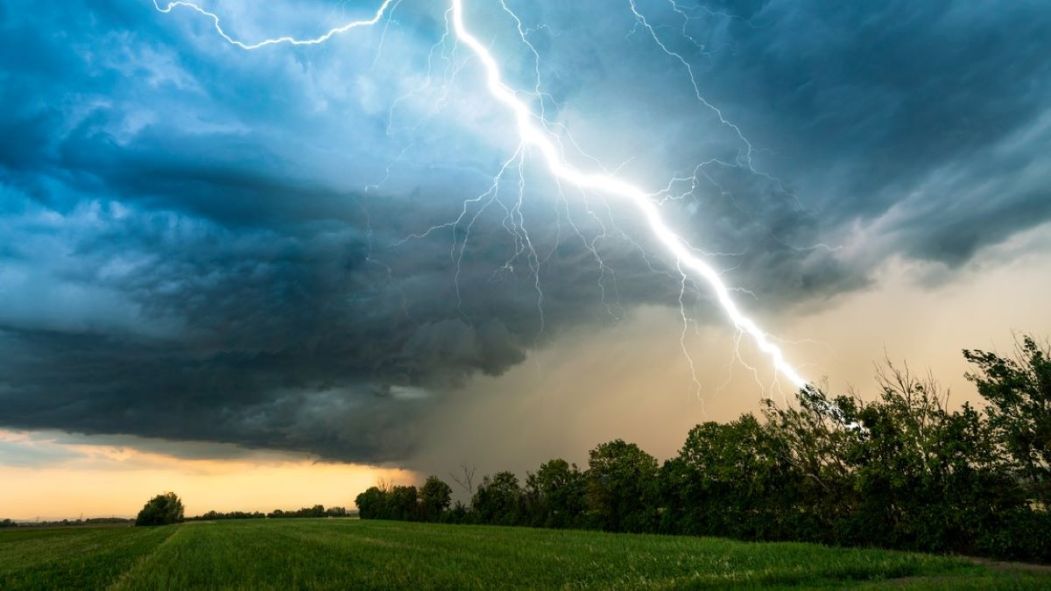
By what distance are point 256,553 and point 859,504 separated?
92.7 ft

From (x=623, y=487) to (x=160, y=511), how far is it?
107879 millimetres

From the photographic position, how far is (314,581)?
14.9 meters

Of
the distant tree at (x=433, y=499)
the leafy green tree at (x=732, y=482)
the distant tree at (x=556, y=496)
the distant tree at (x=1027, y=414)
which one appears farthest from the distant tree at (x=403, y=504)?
the distant tree at (x=1027, y=414)

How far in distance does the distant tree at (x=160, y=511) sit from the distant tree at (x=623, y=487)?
4058 inches

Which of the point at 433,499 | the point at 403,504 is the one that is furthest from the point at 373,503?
the point at 433,499

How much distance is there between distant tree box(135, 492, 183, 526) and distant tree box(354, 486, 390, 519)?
39.2m

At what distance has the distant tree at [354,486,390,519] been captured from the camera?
9128 centimetres

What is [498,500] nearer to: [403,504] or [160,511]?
[403,504]

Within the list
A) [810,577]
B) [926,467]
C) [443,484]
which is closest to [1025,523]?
[926,467]

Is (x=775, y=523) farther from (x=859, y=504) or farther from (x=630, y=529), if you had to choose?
(x=630, y=529)

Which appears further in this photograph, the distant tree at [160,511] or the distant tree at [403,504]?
the distant tree at [160,511]

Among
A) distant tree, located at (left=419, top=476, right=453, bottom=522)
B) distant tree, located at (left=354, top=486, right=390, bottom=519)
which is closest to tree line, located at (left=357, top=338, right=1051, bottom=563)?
distant tree, located at (left=419, top=476, right=453, bottom=522)

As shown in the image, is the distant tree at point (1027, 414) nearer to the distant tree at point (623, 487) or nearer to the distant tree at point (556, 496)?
the distant tree at point (623, 487)

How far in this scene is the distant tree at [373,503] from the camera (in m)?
91.3
